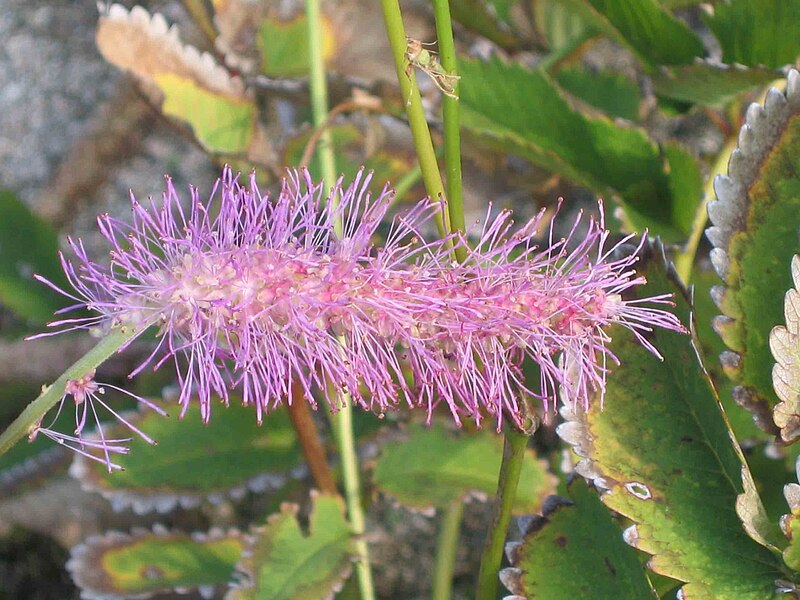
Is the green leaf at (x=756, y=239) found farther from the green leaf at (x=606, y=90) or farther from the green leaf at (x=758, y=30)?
the green leaf at (x=606, y=90)

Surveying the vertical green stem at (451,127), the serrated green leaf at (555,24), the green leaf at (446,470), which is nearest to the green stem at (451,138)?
the vertical green stem at (451,127)

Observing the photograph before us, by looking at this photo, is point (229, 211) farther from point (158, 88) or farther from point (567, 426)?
point (158, 88)

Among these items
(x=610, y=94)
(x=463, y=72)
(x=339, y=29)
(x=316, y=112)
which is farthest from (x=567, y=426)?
(x=339, y=29)

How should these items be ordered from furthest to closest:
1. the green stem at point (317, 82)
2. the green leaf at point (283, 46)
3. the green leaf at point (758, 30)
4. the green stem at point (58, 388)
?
the green leaf at point (283, 46)
the green stem at point (317, 82)
the green leaf at point (758, 30)
the green stem at point (58, 388)

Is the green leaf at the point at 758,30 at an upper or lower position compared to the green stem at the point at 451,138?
upper

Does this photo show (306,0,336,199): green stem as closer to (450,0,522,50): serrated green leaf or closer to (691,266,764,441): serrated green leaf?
(450,0,522,50): serrated green leaf

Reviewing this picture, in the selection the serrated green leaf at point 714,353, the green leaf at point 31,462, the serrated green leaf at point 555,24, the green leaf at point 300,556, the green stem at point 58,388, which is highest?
the serrated green leaf at point 555,24

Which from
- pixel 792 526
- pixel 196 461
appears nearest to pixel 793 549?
pixel 792 526
